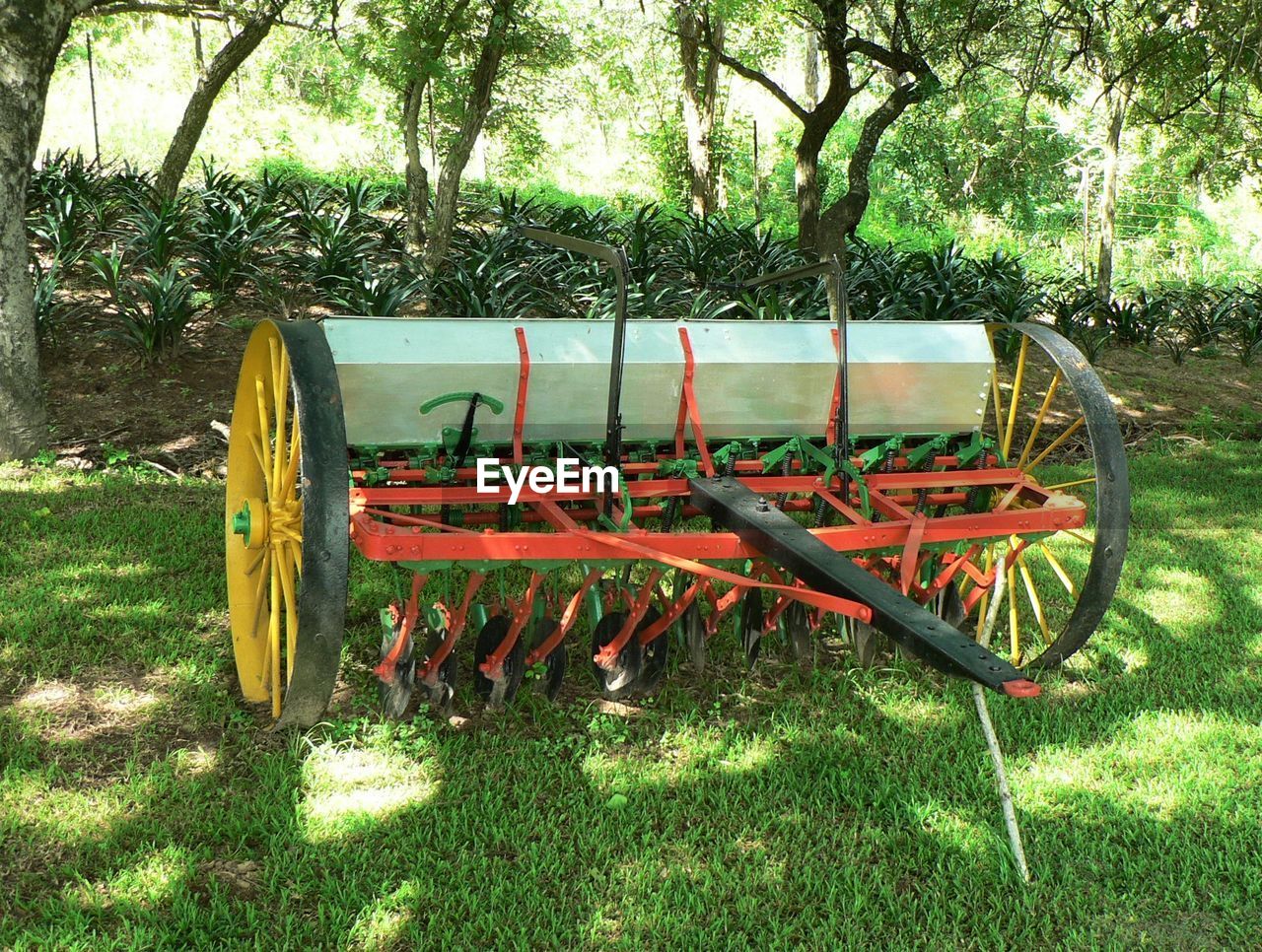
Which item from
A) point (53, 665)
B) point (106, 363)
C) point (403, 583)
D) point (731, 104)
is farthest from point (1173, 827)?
point (731, 104)

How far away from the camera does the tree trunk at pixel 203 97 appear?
28.4ft

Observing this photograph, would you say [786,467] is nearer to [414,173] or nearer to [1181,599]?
[1181,599]

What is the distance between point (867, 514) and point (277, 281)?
222 inches

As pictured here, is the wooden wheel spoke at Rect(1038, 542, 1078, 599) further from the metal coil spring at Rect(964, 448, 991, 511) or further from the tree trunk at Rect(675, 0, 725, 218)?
the tree trunk at Rect(675, 0, 725, 218)

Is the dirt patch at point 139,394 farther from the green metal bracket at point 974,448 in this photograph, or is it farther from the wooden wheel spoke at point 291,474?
the green metal bracket at point 974,448

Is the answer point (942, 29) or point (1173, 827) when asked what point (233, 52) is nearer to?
point (942, 29)

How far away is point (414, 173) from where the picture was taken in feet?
23.6

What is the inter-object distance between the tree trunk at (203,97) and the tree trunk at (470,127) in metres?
2.69

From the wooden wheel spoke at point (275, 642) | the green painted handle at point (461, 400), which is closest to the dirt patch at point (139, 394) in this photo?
the green painted handle at point (461, 400)

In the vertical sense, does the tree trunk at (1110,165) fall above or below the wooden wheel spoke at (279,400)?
above

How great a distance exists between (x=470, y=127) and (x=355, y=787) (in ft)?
16.7

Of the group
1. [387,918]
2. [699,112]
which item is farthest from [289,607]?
[699,112]

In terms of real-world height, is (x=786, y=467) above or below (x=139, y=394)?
above

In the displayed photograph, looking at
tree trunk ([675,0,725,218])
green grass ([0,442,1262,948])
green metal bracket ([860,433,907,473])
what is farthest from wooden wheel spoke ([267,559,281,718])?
tree trunk ([675,0,725,218])
